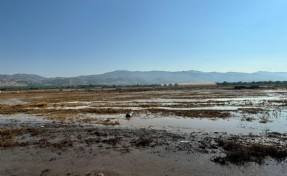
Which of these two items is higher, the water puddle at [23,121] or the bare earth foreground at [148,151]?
the bare earth foreground at [148,151]

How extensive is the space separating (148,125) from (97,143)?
8122 mm

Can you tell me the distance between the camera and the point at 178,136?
65.9 feet

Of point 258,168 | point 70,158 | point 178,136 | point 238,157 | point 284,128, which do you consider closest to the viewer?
point 258,168

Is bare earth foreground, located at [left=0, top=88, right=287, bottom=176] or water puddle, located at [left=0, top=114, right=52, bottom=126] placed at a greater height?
bare earth foreground, located at [left=0, top=88, right=287, bottom=176]

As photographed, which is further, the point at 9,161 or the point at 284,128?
the point at 284,128

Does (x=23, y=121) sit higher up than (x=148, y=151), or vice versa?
(x=148, y=151)

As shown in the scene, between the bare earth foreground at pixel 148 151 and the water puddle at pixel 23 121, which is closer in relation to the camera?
the bare earth foreground at pixel 148 151

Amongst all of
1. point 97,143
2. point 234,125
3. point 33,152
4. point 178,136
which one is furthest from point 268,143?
point 33,152

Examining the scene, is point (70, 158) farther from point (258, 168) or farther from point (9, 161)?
point (258, 168)

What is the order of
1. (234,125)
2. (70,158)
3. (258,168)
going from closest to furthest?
(258,168) → (70,158) → (234,125)

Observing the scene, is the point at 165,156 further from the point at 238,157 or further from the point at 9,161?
the point at 9,161

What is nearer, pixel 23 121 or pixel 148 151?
pixel 148 151

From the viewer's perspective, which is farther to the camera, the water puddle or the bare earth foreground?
the water puddle

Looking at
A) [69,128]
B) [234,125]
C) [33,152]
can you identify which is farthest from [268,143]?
[69,128]
